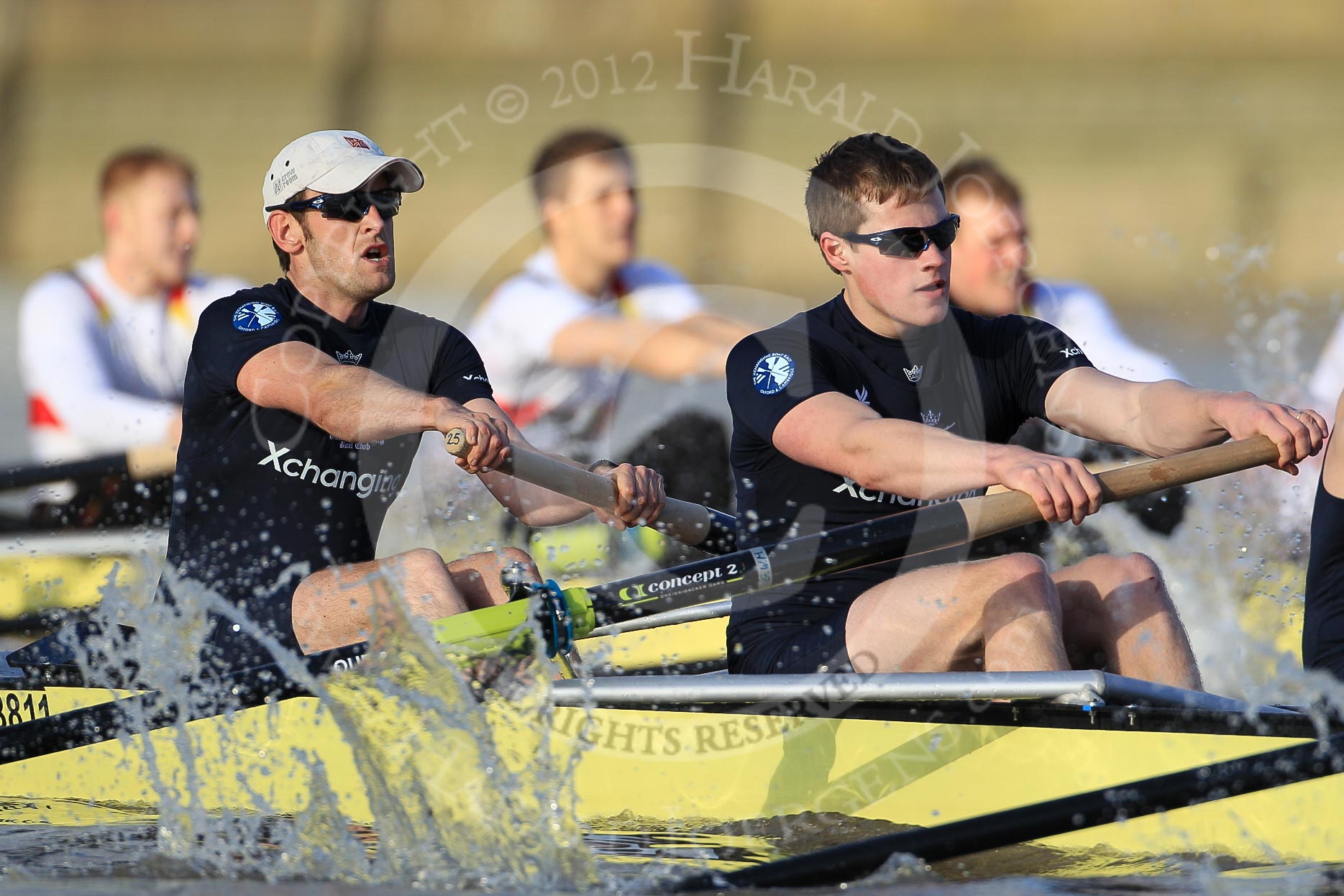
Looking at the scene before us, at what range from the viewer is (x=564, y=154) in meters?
6.31

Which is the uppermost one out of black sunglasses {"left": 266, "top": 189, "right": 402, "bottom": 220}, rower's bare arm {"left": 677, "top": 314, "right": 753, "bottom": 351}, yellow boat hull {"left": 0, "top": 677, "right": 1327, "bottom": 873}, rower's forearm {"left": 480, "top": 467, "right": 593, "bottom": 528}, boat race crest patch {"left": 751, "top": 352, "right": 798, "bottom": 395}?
rower's bare arm {"left": 677, "top": 314, "right": 753, "bottom": 351}

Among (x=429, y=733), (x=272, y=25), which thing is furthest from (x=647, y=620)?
(x=272, y=25)

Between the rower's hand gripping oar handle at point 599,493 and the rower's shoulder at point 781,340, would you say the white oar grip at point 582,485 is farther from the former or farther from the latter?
the rower's shoulder at point 781,340

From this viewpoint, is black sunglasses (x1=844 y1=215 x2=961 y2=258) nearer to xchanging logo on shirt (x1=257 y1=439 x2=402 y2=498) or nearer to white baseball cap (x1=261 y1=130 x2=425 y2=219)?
white baseball cap (x1=261 y1=130 x2=425 y2=219)

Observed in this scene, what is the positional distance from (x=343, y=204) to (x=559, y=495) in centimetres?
79

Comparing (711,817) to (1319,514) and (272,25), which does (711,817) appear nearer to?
(1319,514)

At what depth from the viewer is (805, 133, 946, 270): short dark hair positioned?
3.00 m

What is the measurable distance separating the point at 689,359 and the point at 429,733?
393 cm

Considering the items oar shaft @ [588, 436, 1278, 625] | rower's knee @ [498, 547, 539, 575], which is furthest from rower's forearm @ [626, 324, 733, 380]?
oar shaft @ [588, 436, 1278, 625]

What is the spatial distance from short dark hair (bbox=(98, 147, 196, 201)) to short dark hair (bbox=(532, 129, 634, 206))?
5.55 ft

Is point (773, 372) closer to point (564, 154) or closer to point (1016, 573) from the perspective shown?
point (1016, 573)

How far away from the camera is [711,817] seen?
9.54ft

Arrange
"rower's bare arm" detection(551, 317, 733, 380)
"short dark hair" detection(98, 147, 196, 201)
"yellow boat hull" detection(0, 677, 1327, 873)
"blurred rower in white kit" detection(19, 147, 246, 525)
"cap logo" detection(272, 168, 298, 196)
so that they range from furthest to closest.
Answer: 1. "short dark hair" detection(98, 147, 196, 201)
2. "blurred rower in white kit" detection(19, 147, 246, 525)
3. "rower's bare arm" detection(551, 317, 733, 380)
4. "cap logo" detection(272, 168, 298, 196)
5. "yellow boat hull" detection(0, 677, 1327, 873)

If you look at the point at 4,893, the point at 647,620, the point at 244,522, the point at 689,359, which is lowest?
the point at 4,893
